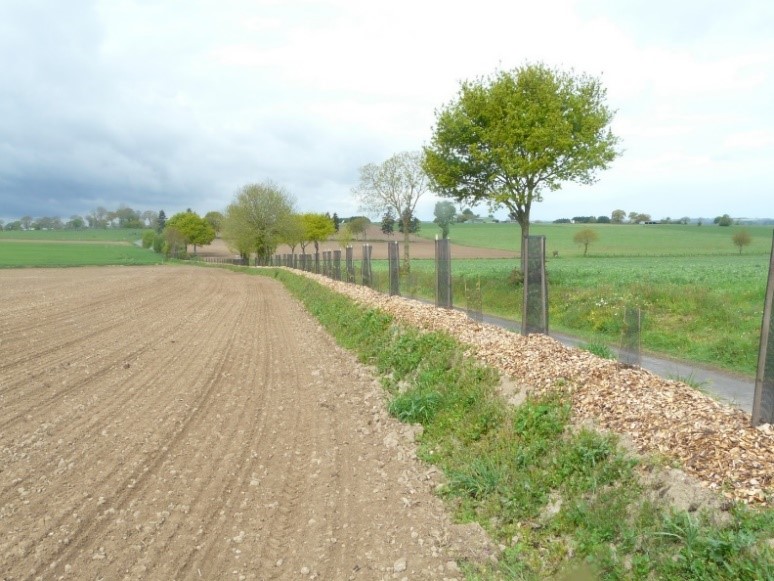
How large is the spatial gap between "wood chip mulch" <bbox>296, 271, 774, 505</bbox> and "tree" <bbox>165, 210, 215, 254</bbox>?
416 ft

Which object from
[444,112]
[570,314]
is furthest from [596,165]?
[570,314]

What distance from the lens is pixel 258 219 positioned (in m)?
86.2

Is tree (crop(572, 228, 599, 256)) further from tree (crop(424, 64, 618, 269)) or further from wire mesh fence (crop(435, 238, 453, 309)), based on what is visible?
wire mesh fence (crop(435, 238, 453, 309))

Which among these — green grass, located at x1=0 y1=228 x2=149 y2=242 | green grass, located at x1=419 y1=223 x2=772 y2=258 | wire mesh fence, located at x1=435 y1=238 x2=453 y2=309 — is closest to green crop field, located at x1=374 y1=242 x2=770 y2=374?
wire mesh fence, located at x1=435 y1=238 x2=453 y2=309

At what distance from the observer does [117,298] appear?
2758 cm

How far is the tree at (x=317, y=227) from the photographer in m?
110

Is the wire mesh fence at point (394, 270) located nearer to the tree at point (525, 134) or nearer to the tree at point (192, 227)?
the tree at point (525, 134)

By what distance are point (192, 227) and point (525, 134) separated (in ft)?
371

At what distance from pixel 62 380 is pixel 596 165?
21.9 metres

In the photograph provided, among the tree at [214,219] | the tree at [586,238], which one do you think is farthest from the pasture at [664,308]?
the tree at [214,219]

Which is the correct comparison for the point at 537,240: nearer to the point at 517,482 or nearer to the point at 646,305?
the point at 517,482

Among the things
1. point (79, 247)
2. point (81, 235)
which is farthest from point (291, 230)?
point (81, 235)

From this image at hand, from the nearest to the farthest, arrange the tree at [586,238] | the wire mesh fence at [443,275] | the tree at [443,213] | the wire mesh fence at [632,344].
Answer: the wire mesh fence at [632,344]
the wire mesh fence at [443,275]
the tree at [443,213]
the tree at [586,238]

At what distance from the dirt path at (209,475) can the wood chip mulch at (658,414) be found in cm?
151
